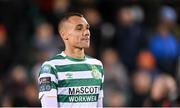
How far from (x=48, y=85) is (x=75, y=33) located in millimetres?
575

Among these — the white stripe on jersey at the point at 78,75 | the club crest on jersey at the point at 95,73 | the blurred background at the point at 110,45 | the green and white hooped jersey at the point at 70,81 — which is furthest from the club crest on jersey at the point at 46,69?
the blurred background at the point at 110,45

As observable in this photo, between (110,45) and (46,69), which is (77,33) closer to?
(46,69)

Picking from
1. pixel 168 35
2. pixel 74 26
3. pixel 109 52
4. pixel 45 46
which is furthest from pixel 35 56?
pixel 74 26

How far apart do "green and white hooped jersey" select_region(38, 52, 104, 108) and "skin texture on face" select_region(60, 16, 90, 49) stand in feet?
0.49

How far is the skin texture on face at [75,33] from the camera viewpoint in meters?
7.22

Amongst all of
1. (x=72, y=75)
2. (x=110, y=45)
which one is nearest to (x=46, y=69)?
(x=72, y=75)

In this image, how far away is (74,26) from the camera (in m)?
7.25

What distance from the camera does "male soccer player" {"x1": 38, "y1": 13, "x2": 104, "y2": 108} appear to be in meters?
7.05

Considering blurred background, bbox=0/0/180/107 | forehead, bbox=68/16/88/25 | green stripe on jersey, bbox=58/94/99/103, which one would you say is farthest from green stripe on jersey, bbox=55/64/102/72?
blurred background, bbox=0/0/180/107

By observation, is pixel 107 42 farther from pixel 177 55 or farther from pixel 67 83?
pixel 67 83

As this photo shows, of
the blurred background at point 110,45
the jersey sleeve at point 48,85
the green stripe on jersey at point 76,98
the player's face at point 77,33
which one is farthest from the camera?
the blurred background at point 110,45

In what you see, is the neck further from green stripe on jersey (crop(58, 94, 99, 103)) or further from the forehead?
green stripe on jersey (crop(58, 94, 99, 103))

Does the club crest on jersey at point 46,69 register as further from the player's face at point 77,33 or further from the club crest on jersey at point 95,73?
the club crest on jersey at point 95,73

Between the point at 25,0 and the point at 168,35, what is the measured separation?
9.58ft
